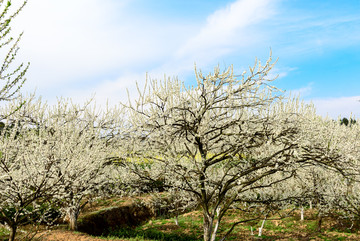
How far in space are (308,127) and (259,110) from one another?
1512 millimetres

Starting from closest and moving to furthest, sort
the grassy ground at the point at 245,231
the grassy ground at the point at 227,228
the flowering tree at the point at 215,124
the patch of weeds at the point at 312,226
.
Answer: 1. the flowering tree at the point at 215,124
2. the grassy ground at the point at 227,228
3. the grassy ground at the point at 245,231
4. the patch of weeds at the point at 312,226

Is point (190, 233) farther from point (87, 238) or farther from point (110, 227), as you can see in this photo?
point (87, 238)

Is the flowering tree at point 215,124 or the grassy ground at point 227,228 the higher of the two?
the flowering tree at point 215,124

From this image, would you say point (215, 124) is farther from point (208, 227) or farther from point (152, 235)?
point (152, 235)

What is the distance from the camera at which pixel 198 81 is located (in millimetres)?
6523

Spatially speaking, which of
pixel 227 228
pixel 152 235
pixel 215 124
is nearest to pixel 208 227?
pixel 215 124

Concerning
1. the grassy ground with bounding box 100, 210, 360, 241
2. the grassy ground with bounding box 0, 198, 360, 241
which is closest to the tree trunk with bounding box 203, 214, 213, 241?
the grassy ground with bounding box 0, 198, 360, 241

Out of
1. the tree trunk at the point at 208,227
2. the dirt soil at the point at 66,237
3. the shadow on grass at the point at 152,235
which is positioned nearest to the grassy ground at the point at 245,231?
the shadow on grass at the point at 152,235

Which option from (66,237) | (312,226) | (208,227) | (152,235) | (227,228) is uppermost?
(208,227)

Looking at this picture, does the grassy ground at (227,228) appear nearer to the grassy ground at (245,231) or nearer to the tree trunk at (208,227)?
the grassy ground at (245,231)

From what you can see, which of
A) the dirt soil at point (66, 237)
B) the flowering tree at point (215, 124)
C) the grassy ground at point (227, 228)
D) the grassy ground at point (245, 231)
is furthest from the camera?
the grassy ground at point (245, 231)

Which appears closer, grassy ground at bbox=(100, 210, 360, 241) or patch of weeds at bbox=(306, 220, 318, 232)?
grassy ground at bbox=(100, 210, 360, 241)

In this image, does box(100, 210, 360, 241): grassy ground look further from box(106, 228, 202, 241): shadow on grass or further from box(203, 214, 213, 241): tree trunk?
box(203, 214, 213, 241): tree trunk

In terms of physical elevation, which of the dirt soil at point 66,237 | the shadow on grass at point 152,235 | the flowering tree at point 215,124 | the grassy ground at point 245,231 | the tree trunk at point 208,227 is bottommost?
the shadow on grass at point 152,235
